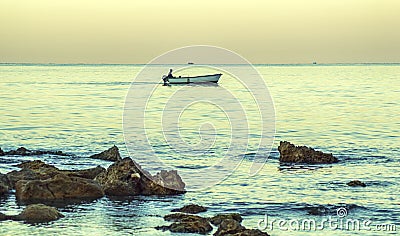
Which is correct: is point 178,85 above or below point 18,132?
above

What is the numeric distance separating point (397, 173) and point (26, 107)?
4729cm

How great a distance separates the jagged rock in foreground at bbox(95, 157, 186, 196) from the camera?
21734 millimetres

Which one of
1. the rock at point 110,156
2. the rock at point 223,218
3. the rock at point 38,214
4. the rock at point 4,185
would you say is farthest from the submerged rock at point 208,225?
the rock at point 110,156

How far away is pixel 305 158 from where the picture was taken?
29438mm

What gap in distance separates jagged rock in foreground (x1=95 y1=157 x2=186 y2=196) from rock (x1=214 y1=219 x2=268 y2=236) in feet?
17.2

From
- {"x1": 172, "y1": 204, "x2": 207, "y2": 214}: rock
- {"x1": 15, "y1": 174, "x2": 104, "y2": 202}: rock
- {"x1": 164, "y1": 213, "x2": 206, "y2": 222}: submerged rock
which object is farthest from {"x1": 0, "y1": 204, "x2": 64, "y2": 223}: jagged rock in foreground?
{"x1": 172, "y1": 204, "x2": 207, "y2": 214}: rock

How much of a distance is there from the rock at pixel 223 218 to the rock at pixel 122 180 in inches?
174

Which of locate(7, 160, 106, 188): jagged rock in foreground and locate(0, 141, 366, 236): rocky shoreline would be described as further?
locate(7, 160, 106, 188): jagged rock in foreground

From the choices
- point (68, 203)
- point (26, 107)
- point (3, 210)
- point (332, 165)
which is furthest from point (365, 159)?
point (26, 107)

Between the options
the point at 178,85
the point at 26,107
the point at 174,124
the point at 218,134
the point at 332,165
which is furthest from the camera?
the point at 178,85

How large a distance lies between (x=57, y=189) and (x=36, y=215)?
9.41 feet

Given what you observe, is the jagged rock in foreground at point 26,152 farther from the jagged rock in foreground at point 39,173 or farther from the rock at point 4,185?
the rock at point 4,185

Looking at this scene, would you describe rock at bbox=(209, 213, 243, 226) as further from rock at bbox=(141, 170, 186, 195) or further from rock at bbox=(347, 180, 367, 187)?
rock at bbox=(347, 180, 367, 187)

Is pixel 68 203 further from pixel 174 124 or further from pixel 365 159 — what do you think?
pixel 174 124
